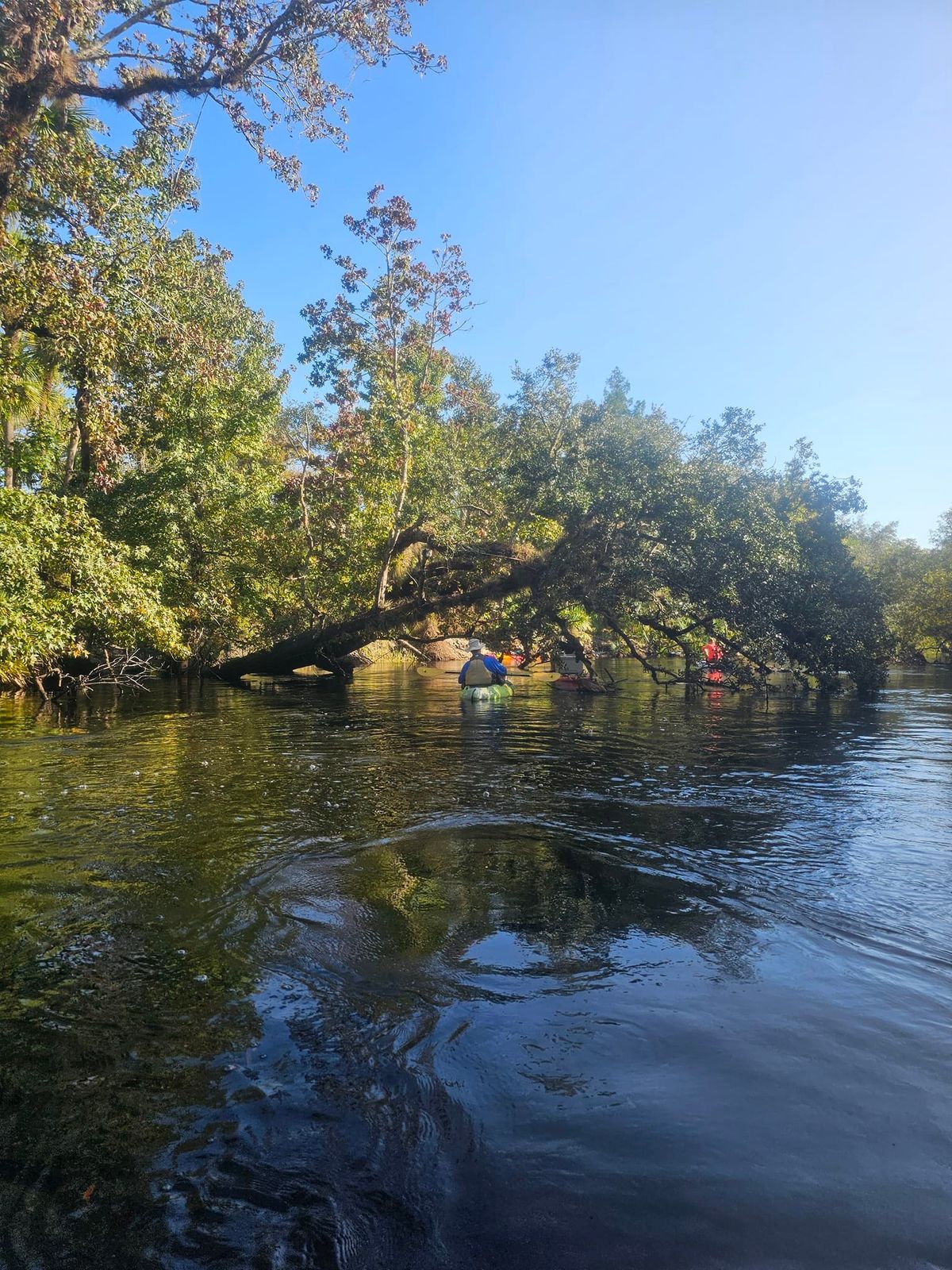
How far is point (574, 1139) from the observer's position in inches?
129

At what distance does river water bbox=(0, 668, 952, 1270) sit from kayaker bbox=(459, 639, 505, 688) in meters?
13.0

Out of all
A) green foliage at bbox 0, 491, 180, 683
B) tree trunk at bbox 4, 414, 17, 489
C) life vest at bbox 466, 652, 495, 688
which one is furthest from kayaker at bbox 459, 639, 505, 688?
tree trunk at bbox 4, 414, 17, 489

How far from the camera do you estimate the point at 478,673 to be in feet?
74.4

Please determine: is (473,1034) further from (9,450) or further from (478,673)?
(478,673)

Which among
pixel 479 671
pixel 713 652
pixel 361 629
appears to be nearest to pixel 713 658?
pixel 713 652

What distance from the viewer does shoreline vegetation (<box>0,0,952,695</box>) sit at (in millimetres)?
12117

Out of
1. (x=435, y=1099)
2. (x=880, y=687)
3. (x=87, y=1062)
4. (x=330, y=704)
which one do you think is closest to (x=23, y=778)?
(x=87, y=1062)

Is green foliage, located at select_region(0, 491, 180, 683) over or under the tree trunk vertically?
under

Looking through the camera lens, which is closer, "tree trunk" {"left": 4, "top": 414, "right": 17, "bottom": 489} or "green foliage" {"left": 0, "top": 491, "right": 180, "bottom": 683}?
"green foliage" {"left": 0, "top": 491, "right": 180, "bottom": 683}

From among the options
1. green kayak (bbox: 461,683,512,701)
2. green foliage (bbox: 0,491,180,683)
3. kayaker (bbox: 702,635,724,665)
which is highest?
green foliage (bbox: 0,491,180,683)

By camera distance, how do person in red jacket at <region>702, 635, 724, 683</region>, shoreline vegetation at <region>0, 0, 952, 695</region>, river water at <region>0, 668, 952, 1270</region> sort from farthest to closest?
1. person in red jacket at <region>702, 635, 724, 683</region>
2. shoreline vegetation at <region>0, 0, 952, 695</region>
3. river water at <region>0, 668, 952, 1270</region>

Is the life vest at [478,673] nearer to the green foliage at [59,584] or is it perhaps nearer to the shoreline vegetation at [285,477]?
the shoreline vegetation at [285,477]

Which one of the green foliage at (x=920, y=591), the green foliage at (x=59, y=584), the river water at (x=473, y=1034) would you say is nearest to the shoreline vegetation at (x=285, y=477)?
the green foliage at (x=59, y=584)

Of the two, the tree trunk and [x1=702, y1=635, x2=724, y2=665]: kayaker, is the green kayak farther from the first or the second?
the tree trunk
